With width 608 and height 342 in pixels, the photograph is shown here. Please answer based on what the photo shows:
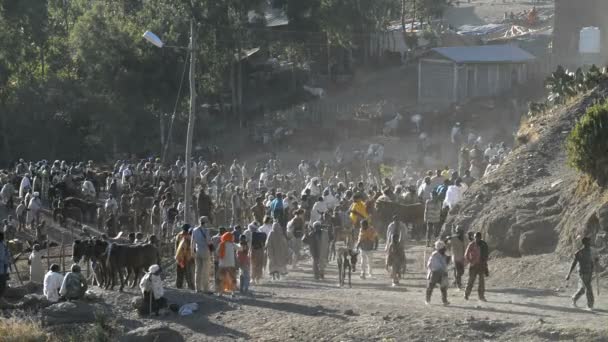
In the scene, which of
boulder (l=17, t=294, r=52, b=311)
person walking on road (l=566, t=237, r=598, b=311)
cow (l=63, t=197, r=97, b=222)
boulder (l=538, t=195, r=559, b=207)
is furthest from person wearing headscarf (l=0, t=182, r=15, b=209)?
person walking on road (l=566, t=237, r=598, b=311)

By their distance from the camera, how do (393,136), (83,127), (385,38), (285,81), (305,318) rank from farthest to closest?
(385,38)
(285,81)
(83,127)
(393,136)
(305,318)

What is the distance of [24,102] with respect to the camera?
5431cm

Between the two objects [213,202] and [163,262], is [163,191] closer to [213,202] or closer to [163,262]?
[213,202]

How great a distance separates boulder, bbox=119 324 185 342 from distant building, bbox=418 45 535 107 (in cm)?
3427

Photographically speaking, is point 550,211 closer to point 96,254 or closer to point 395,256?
point 395,256

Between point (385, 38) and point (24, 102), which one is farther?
point (385, 38)

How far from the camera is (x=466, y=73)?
171 feet

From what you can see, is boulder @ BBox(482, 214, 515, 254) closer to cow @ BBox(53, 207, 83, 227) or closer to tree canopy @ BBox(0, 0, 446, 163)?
cow @ BBox(53, 207, 83, 227)

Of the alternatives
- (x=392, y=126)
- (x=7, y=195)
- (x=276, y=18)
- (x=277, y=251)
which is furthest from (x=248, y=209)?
(x=276, y=18)

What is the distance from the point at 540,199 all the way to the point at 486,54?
30.4 metres

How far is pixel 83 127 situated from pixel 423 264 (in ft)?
114

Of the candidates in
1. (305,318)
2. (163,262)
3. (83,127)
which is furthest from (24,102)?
(305,318)

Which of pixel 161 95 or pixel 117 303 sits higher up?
pixel 161 95

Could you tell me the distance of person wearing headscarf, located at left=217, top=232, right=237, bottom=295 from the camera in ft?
69.6
